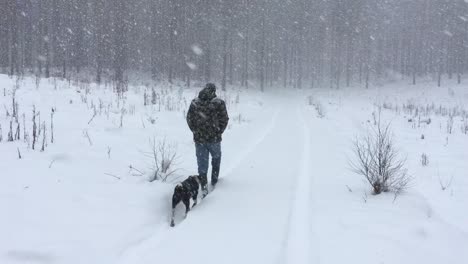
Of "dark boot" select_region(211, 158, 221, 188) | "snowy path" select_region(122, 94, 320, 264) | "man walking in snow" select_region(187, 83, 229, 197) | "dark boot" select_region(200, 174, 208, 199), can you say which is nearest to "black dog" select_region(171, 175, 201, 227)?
"snowy path" select_region(122, 94, 320, 264)

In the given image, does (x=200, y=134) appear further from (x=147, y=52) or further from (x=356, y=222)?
(x=147, y=52)

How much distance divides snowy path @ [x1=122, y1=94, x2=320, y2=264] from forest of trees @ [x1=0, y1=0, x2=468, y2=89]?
82.2 feet

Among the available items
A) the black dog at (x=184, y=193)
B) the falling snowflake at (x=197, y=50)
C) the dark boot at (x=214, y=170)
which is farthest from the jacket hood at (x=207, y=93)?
the falling snowflake at (x=197, y=50)

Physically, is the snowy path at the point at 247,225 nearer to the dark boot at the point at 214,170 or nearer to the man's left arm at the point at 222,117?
the dark boot at the point at 214,170

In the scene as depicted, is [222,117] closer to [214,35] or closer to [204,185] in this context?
[204,185]

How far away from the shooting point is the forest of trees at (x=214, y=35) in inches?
1490

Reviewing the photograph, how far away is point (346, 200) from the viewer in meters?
6.09

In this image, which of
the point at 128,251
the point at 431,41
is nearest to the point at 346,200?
the point at 128,251

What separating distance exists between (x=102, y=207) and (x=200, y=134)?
2385 millimetres

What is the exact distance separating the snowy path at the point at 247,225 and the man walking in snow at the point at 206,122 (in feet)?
2.37

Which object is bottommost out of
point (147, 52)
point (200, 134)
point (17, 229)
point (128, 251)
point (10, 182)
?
point (128, 251)

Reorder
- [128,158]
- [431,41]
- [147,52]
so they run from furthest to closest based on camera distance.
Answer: [431,41] < [147,52] < [128,158]

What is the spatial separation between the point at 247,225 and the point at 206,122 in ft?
7.91

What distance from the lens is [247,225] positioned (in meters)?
5.06
